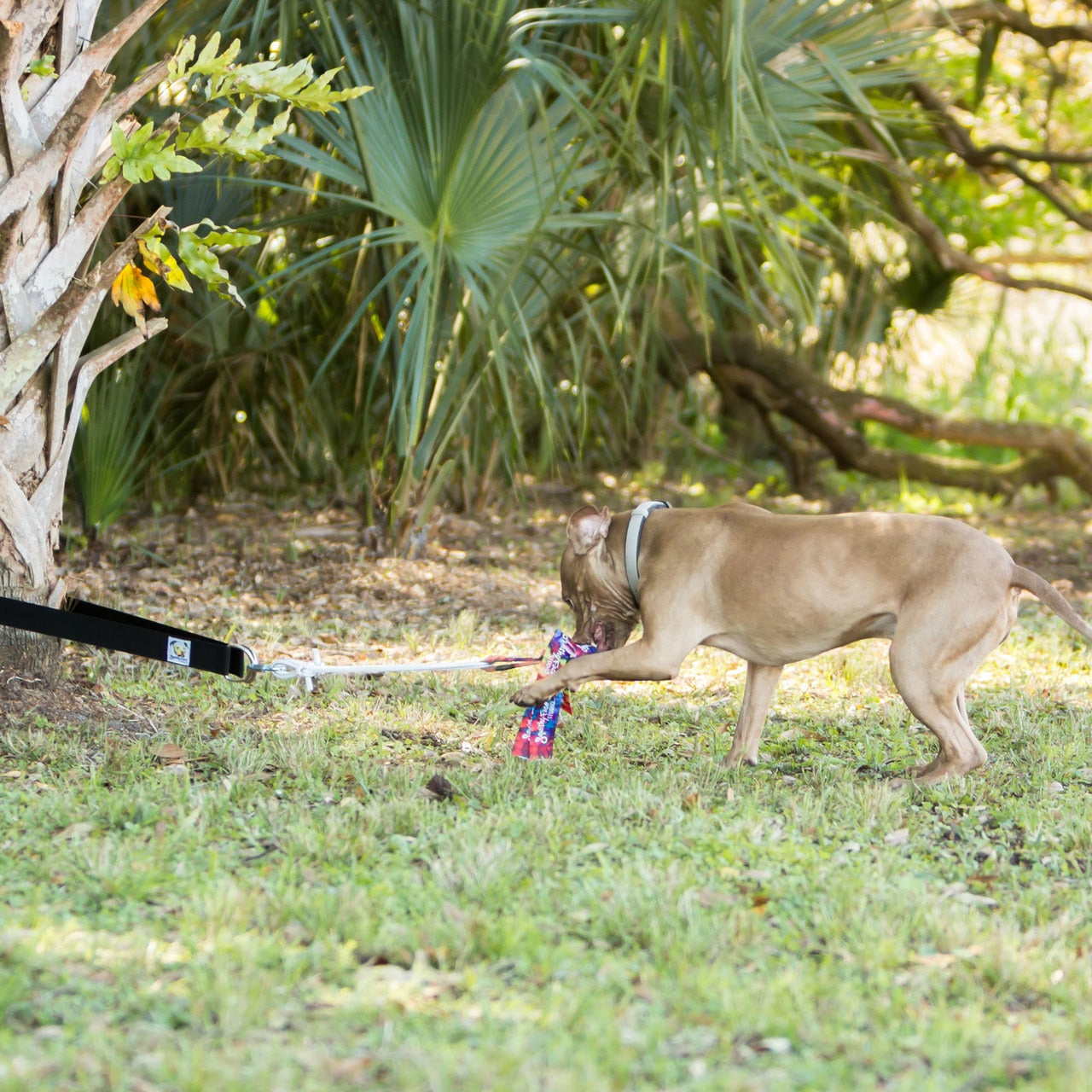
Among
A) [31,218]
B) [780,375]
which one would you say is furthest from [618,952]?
[780,375]

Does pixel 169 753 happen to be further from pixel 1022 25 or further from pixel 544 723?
pixel 1022 25

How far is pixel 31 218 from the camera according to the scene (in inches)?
174

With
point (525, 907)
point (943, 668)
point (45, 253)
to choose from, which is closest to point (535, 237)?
point (45, 253)

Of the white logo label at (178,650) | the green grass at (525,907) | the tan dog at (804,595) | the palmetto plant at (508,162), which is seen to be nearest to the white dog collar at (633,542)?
the tan dog at (804,595)

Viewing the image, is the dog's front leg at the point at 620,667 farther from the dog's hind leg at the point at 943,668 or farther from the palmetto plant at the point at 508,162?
the palmetto plant at the point at 508,162

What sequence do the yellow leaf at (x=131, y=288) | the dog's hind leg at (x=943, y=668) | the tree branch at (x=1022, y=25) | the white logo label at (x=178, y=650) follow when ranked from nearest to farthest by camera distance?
Result: the dog's hind leg at (x=943, y=668)
the white logo label at (x=178, y=650)
the yellow leaf at (x=131, y=288)
the tree branch at (x=1022, y=25)

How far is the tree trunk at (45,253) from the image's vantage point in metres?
4.32

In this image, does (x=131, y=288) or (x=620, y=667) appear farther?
(x=131, y=288)

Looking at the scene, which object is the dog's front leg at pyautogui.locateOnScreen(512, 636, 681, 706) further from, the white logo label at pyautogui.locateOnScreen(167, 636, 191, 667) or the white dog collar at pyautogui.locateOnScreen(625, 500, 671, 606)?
the white logo label at pyautogui.locateOnScreen(167, 636, 191, 667)

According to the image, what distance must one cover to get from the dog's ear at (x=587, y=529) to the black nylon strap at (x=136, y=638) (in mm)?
1127

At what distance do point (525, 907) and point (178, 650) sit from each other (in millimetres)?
1675

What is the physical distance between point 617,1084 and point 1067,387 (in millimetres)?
13321

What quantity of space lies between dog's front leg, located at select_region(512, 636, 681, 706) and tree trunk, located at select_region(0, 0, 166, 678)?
5.67 ft

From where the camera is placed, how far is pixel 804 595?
14.0 feet
